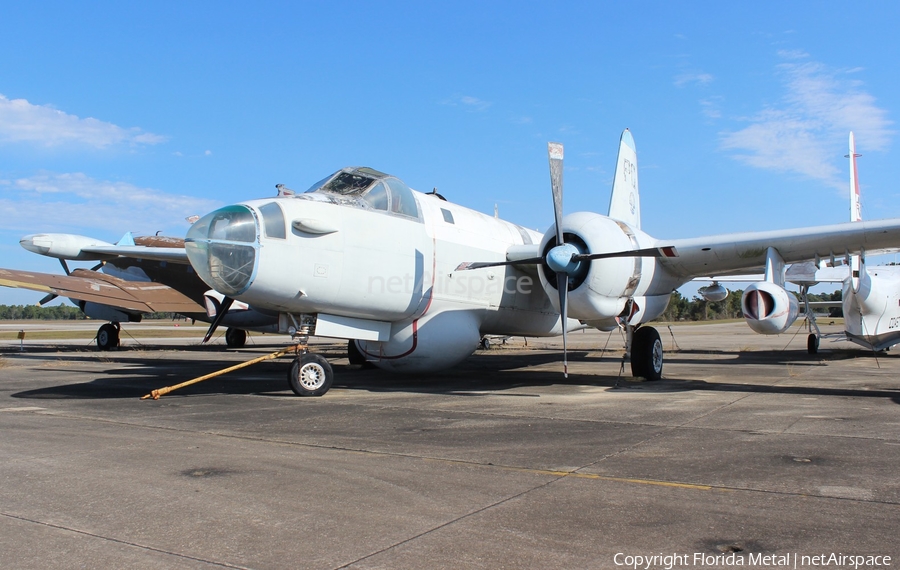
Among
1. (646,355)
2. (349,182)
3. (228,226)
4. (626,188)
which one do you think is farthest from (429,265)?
(626,188)

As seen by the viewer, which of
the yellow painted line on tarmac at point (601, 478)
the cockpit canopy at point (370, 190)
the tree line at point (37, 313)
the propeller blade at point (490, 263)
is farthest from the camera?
the tree line at point (37, 313)

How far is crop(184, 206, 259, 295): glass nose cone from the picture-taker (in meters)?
9.20

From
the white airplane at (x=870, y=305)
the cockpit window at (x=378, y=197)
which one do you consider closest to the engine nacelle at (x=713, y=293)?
the white airplane at (x=870, y=305)

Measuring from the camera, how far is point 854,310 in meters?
18.8

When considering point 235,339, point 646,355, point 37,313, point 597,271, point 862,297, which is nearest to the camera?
point 597,271

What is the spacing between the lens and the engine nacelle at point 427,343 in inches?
460

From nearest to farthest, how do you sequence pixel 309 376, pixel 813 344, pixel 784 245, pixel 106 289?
1. pixel 309 376
2. pixel 784 245
3. pixel 813 344
4. pixel 106 289

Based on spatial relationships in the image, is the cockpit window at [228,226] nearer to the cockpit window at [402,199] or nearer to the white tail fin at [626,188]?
the cockpit window at [402,199]

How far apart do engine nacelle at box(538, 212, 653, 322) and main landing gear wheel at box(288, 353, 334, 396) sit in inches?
160

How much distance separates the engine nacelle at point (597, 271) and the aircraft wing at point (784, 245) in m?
1.21

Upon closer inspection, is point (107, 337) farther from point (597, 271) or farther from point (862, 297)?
point (862, 297)

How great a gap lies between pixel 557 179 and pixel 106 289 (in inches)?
772

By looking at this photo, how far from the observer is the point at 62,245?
58.0 ft

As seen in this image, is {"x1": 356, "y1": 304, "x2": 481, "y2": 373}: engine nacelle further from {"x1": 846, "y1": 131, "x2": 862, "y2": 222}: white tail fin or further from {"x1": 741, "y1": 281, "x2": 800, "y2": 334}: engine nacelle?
{"x1": 846, "y1": 131, "x2": 862, "y2": 222}: white tail fin
